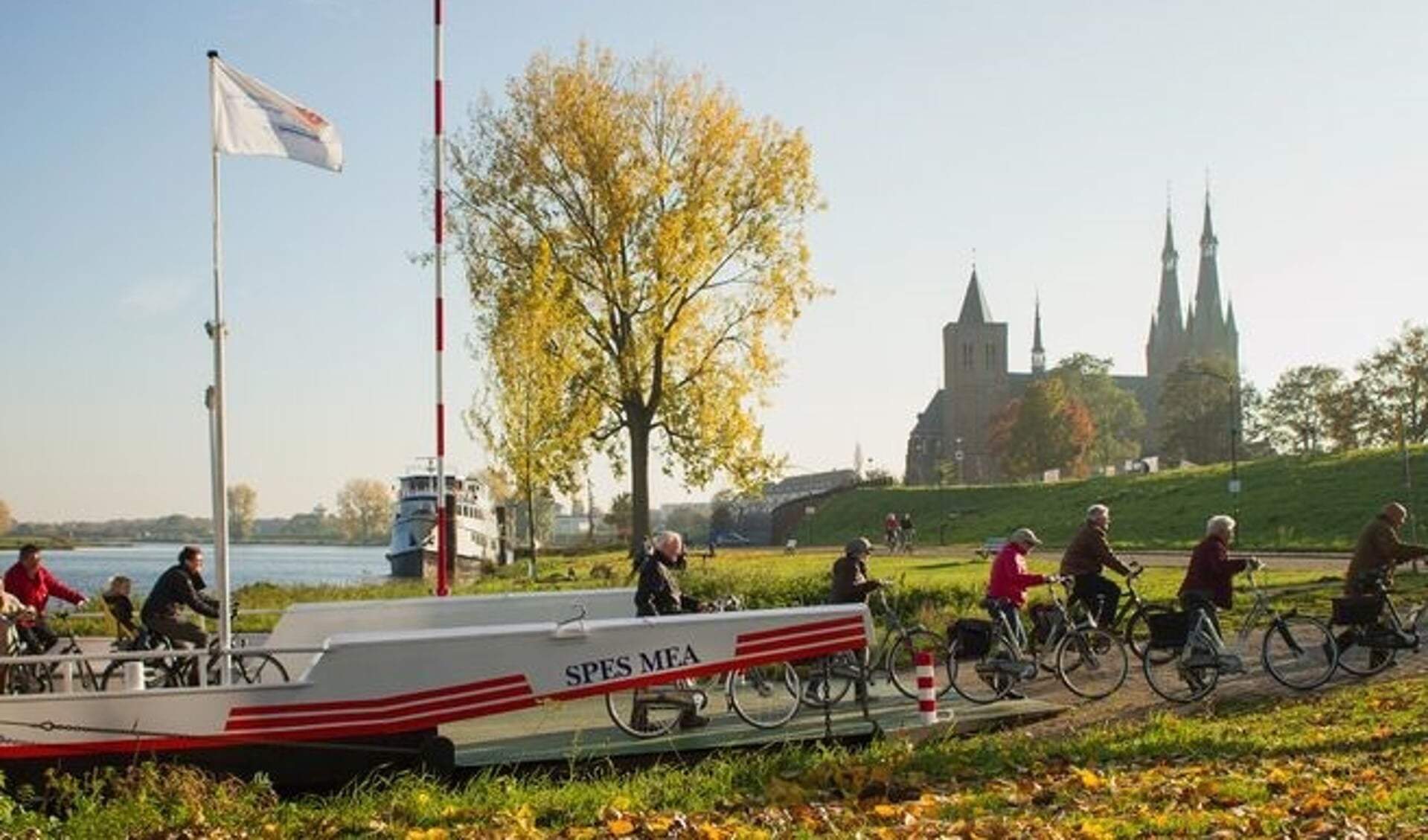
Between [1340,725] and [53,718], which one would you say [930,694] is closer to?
[1340,725]

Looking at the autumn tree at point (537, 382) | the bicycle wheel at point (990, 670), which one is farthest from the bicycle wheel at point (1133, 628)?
the autumn tree at point (537, 382)

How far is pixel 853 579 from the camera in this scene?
525 inches

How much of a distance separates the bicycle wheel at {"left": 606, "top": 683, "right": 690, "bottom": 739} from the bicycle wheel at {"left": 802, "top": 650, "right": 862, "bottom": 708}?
4.80ft

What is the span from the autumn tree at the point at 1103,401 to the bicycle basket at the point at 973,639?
106 m

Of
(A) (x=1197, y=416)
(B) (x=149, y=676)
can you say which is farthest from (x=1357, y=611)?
(A) (x=1197, y=416)

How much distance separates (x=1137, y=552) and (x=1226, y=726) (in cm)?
2805

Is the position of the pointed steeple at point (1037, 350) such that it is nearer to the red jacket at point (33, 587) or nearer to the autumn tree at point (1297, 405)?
the autumn tree at point (1297, 405)

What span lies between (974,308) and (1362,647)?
446 feet

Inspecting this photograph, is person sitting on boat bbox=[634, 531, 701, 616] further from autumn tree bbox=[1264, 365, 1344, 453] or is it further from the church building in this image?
the church building

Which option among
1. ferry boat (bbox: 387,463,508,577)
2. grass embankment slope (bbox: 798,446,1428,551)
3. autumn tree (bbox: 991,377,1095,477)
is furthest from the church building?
ferry boat (bbox: 387,463,508,577)

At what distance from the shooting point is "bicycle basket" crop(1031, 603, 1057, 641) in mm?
13758

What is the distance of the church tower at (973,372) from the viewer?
14512cm

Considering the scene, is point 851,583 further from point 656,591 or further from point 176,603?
point 176,603

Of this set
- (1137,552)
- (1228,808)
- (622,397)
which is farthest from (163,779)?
(1137,552)
